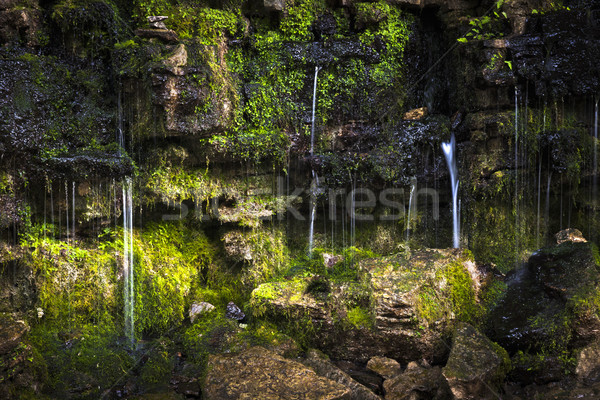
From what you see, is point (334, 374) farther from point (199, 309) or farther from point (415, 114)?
point (415, 114)

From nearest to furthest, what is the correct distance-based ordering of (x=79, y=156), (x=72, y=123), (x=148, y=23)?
(x=79, y=156) → (x=72, y=123) → (x=148, y=23)

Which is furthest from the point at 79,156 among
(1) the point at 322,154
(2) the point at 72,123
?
(1) the point at 322,154

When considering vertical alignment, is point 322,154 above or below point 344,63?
below

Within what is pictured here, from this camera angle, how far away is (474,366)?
5.07 m

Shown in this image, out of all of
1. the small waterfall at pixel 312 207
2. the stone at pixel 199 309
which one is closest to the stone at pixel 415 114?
the small waterfall at pixel 312 207

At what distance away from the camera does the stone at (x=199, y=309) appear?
7.14 metres

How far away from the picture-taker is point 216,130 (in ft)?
24.4

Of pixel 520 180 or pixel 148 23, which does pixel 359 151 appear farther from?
pixel 148 23

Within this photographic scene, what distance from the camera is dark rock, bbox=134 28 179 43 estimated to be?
7.42 meters

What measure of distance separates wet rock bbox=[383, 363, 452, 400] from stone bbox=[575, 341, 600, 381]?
1756mm

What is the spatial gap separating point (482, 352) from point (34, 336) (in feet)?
21.5

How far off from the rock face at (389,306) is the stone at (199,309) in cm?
119

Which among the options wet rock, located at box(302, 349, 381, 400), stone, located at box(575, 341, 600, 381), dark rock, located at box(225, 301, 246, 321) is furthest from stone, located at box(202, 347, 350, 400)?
stone, located at box(575, 341, 600, 381)

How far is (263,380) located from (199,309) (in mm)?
2779
